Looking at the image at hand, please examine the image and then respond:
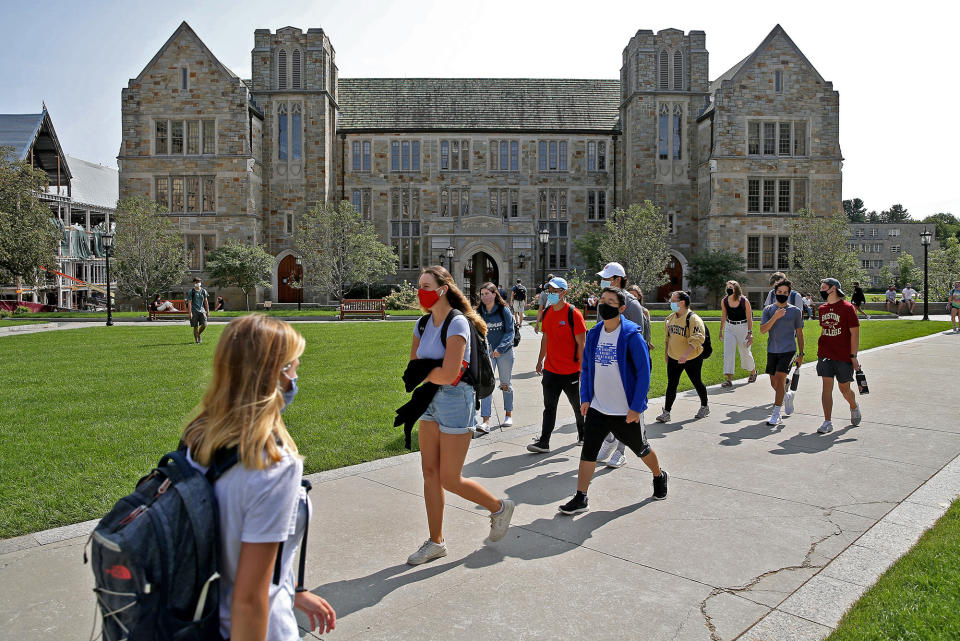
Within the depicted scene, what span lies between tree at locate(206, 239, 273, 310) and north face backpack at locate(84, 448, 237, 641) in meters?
39.2

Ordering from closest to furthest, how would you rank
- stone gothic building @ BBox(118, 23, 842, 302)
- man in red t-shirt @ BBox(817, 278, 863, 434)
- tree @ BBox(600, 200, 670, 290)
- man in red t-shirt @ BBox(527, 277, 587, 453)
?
man in red t-shirt @ BBox(527, 277, 587, 453) → man in red t-shirt @ BBox(817, 278, 863, 434) → tree @ BBox(600, 200, 670, 290) → stone gothic building @ BBox(118, 23, 842, 302)

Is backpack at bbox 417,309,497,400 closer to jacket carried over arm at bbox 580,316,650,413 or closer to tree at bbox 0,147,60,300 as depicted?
jacket carried over arm at bbox 580,316,650,413

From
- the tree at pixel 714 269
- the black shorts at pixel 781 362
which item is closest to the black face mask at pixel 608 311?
the black shorts at pixel 781 362

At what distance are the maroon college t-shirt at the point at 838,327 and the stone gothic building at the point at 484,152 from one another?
117ft

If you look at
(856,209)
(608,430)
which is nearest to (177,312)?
(608,430)

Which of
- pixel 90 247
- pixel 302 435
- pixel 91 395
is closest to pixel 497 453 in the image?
pixel 302 435

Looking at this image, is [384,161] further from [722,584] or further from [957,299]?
[722,584]

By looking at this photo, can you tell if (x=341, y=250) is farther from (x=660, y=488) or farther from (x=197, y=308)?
(x=660, y=488)

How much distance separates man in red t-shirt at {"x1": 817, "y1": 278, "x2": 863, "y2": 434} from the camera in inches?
335

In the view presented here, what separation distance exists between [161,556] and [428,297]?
2.86m

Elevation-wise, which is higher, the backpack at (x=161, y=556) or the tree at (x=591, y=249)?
the tree at (x=591, y=249)

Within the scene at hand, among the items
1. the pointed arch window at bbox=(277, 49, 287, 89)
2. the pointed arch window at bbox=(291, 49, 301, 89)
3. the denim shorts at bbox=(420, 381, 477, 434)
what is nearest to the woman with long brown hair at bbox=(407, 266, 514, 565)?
the denim shorts at bbox=(420, 381, 477, 434)

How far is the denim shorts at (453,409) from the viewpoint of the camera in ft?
14.8

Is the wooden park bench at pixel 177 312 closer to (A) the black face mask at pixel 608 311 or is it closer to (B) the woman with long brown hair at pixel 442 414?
(A) the black face mask at pixel 608 311
